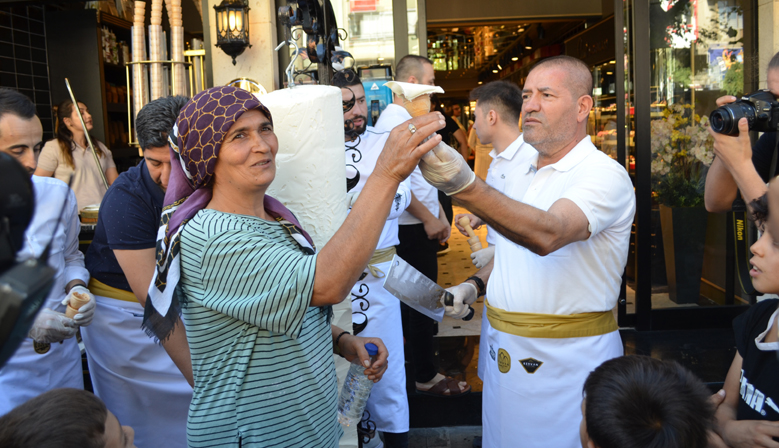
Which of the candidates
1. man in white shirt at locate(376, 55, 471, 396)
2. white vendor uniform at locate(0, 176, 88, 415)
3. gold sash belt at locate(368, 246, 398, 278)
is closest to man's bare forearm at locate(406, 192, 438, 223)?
man in white shirt at locate(376, 55, 471, 396)

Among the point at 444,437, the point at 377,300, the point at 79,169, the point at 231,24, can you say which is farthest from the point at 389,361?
the point at 79,169

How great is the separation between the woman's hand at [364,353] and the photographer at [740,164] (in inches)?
49.1

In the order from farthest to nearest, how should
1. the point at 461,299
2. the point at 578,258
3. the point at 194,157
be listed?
1. the point at 461,299
2. the point at 578,258
3. the point at 194,157

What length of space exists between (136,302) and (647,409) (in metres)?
1.80

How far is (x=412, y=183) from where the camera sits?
137 inches

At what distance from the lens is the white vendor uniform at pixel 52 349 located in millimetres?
1812

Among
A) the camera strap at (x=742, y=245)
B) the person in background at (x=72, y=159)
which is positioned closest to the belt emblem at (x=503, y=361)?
the camera strap at (x=742, y=245)

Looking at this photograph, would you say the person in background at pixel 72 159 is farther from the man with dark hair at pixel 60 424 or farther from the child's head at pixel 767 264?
the child's head at pixel 767 264

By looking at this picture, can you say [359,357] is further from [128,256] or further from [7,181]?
[7,181]

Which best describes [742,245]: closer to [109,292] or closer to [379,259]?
[379,259]

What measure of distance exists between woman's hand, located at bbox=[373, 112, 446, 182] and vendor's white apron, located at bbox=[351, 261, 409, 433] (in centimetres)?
160

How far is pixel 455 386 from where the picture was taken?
3.31m

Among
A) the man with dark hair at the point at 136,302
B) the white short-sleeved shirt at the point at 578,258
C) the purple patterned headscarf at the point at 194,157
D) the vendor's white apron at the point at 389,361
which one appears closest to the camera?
the purple patterned headscarf at the point at 194,157

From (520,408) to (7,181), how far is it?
5.44 ft
